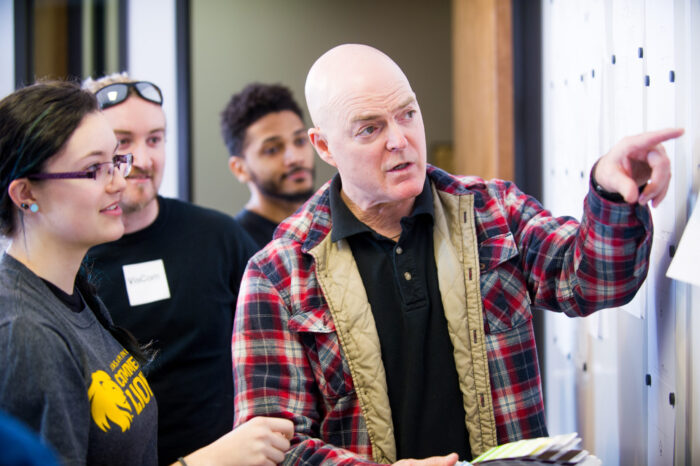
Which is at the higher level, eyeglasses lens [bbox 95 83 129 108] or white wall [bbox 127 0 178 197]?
white wall [bbox 127 0 178 197]

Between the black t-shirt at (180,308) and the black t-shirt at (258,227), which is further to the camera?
the black t-shirt at (258,227)

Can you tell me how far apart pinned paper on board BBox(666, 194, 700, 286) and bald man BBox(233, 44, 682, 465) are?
0.69 ft

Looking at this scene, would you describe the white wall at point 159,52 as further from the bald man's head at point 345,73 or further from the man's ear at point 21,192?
the man's ear at point 21,192

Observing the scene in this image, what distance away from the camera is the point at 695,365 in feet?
3.53

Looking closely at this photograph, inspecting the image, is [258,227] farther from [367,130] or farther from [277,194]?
[367,130]

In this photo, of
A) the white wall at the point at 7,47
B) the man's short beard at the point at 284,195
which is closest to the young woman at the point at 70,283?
the man's short beard at the point at 284,195

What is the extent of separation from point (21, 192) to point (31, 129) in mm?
113

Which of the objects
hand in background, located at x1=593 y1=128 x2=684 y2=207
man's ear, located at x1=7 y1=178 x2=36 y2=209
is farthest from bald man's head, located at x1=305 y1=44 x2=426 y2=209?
man's ear, located at x1=7 y1=178 x2=36 y2=209

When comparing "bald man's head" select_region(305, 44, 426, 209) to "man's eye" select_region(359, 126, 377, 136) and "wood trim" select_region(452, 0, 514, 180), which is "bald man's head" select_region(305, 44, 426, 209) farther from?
"wood trim" select_region(452, 0, 514, 180)

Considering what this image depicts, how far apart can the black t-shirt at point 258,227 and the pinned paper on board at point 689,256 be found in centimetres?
168

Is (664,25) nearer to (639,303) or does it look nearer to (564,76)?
(639,303)

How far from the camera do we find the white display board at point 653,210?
110 cm

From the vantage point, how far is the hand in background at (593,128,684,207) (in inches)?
39.5

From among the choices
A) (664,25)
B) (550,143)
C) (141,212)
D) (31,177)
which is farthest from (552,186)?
(31,177)
